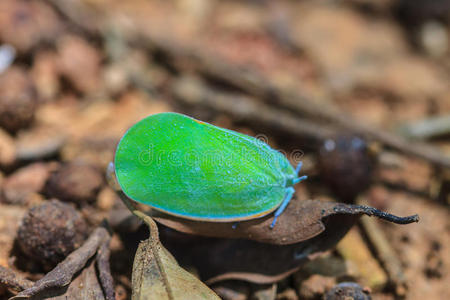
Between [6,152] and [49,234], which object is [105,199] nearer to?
[49,234]

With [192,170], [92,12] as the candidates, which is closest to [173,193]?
[192,170]

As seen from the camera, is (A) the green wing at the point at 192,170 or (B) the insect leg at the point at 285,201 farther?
(B) the insect leg at the point at 285,201

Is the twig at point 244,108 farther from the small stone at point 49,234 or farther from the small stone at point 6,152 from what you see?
the small stone at point 49,234

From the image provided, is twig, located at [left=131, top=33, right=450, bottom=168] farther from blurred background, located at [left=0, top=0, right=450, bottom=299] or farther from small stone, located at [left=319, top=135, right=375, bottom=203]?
small stone, located at [left=319, top=135, right=375, bottom=203]

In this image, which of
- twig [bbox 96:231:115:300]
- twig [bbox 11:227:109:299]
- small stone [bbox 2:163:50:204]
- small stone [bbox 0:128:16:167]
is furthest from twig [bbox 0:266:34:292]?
small stone [bbox 0:128:16:167]

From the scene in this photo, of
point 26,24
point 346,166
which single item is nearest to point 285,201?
point 346,166

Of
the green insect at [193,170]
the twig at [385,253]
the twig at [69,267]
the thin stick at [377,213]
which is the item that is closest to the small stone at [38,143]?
the twig at [69,267]

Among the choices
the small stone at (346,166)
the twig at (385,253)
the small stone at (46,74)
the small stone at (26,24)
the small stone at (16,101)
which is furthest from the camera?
the small stone at (46,74)

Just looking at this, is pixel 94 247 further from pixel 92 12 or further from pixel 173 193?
pixel 92 12
